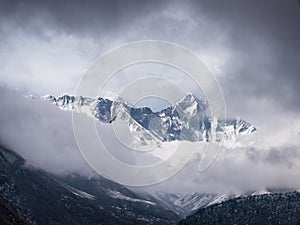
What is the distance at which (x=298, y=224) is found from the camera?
883 inches

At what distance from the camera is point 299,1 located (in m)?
22.7

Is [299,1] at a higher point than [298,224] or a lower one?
higher

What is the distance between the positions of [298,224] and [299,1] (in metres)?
11.4
